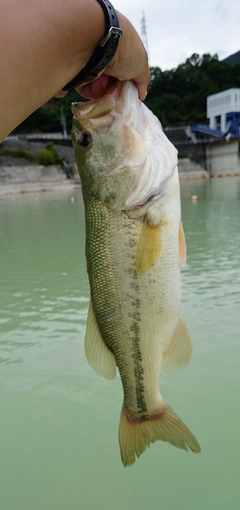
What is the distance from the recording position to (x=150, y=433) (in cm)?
219

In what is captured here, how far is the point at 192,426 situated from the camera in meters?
3.80

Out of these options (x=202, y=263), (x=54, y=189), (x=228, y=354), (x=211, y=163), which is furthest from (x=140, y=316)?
(x=211, y=163)

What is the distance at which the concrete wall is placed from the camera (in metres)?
58.1

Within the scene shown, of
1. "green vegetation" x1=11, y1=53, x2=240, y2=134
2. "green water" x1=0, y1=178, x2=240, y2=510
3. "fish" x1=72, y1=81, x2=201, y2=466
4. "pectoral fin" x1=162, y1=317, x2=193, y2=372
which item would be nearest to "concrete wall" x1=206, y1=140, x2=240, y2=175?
"green vegetation" x1=11, y1=53, x2=240, y2=134

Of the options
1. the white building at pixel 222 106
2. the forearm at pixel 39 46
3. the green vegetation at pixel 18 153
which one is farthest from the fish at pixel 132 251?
the white building at pixel 222 106

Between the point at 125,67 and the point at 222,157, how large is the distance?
60134mm

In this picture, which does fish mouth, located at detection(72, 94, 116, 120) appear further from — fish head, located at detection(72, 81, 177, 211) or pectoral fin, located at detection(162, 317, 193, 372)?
pectoral fin, located at detection(162, 317, 193, 372)

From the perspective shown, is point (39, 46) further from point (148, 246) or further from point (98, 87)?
point (148, 246)

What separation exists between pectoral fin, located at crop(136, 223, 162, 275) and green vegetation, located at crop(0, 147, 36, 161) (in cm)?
4460

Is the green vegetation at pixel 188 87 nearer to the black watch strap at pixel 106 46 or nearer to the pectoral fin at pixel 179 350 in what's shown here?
the pectoral fin at pixel 179 350

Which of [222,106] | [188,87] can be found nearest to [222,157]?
[222,106]

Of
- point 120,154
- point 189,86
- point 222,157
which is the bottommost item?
point 120,154

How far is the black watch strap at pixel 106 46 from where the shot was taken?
1.56 m

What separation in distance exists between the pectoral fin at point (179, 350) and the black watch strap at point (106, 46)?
1200mm
